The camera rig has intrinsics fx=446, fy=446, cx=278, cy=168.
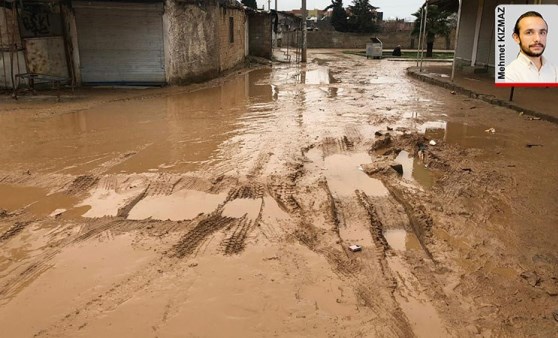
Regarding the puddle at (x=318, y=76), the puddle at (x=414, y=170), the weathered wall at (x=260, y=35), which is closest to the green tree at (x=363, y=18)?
the weathered wall at (x=260, y=35)

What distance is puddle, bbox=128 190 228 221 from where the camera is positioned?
4816 mm

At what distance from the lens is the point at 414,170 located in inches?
252

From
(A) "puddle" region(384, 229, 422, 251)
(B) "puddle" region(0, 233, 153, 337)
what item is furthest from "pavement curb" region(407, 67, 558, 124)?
(B) "puddle" region(0, 233, 153, 337)

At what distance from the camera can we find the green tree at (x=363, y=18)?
47.3 metres

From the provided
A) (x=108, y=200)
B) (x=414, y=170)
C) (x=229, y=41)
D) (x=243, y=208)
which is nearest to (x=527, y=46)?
(x=414, y=170)

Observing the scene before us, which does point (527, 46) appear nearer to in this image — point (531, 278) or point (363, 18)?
point (531, 278)

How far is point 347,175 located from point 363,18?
45.0 m

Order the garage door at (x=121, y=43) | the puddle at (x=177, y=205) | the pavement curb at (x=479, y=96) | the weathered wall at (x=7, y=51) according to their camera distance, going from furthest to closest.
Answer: the garage door at (x=121, y=43)
the weathered wall at (x=7, y=51)
the pavement curb at (x=479, y=96)
the puddle at (x=177, y=205)

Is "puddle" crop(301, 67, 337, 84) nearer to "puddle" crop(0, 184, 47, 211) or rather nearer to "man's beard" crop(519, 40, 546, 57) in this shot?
"man's beard" crop(519, 40, 546, 57)

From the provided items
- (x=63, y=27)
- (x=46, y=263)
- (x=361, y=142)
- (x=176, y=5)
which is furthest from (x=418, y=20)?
(x=46, y=263)

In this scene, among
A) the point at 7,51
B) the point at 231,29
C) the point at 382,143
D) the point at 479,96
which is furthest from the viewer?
the point at 231,29

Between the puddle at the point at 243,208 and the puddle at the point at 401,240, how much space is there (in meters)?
1.41

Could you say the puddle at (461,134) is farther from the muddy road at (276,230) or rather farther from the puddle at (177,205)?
the puddle at (177,205)

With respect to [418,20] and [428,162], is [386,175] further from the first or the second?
[418,20]
